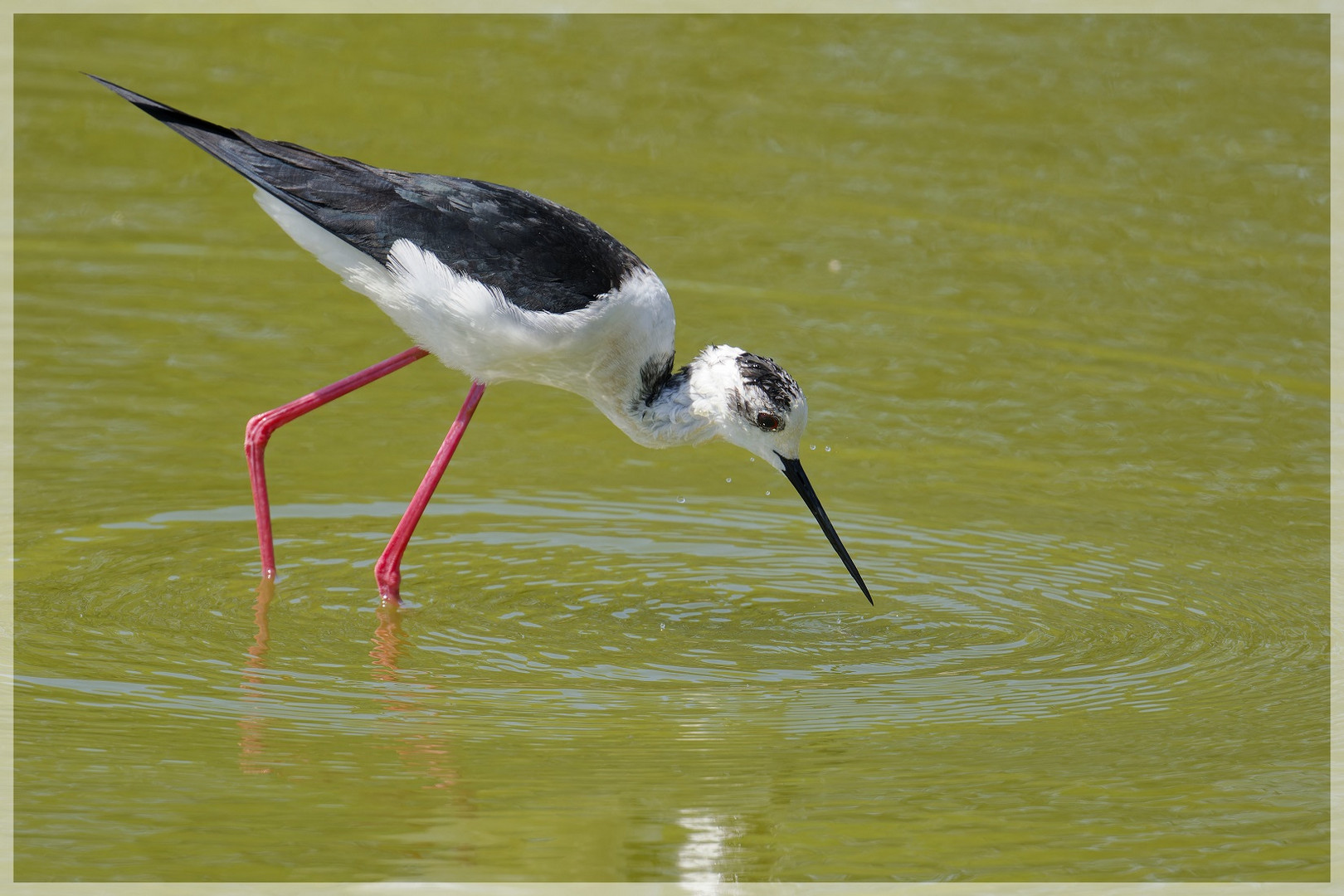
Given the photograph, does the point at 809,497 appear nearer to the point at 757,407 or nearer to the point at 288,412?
the point at 757,407

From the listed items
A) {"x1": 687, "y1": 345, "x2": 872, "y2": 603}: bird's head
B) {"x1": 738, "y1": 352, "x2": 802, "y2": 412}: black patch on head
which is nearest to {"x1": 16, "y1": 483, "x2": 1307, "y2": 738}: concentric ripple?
{"x1": 687, "y1": 345, "x2": 872, "y2": 603}: bird's head

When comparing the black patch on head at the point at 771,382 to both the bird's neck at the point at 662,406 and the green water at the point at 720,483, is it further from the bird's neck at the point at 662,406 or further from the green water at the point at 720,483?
the green water at the point at 720,483

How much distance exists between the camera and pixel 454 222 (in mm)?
7230

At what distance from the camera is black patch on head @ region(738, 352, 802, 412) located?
733 centimetres

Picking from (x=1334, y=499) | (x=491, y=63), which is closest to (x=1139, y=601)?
(x=1334, y=499)

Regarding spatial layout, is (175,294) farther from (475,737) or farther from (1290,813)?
(1290,813)

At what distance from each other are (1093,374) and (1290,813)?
181 inches

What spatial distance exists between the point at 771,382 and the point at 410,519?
1509 millimetres

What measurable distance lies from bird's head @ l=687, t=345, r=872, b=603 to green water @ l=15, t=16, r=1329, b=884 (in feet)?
1.46

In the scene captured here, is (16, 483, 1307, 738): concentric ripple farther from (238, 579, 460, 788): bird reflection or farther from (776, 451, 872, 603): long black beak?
(776, 451, 872, 603): long black beak

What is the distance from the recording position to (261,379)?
31.9 ft

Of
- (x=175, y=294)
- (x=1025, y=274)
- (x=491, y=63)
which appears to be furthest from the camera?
(x=491, y=63)

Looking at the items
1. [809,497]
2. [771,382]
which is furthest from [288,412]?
[809,497]

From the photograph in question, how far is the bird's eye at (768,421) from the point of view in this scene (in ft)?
24.1
